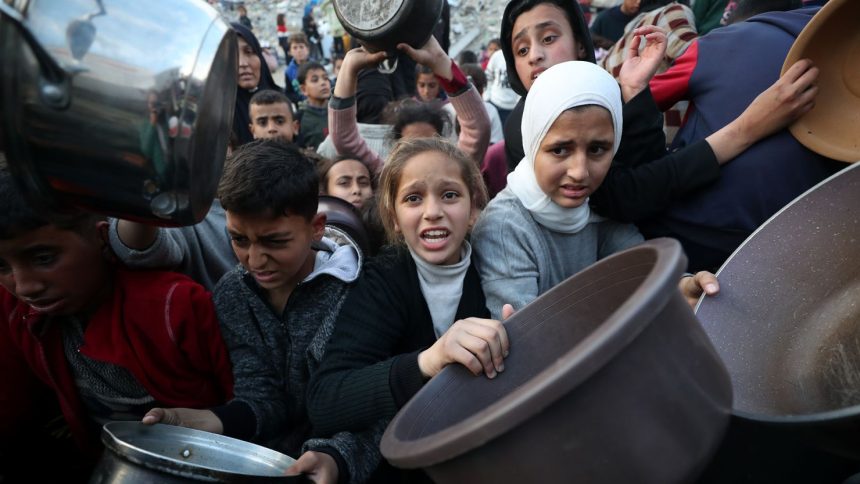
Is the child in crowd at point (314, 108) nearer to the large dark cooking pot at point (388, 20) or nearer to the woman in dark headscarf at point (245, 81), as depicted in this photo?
the woman in dark headscarf at point (245, 81)

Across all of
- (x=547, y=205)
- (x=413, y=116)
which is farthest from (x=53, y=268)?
(x=413, y=116)

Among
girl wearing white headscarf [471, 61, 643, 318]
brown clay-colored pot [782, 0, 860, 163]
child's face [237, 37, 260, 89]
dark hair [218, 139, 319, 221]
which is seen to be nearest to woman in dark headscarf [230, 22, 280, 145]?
child's face [237, 37, 260, 89]

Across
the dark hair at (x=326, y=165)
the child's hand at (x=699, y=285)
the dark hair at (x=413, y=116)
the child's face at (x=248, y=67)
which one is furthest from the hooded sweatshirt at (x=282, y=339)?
the child's face at (x=248, y=67)

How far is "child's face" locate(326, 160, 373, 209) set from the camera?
2543 millimetres

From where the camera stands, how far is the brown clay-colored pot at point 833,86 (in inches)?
54.0

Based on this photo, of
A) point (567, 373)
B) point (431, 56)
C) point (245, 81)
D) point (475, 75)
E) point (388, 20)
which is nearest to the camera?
point (567, 373)

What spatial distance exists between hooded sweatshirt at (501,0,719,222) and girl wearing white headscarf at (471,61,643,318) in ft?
0.31

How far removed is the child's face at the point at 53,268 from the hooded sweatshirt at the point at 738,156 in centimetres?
145

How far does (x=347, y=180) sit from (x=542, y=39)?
1.04 m

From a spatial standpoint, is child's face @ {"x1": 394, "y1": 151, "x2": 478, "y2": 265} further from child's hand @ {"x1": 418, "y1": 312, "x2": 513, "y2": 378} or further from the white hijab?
child's hand @ {"x1": 418, "y1": 312, "x2": 513, "y2": 378}

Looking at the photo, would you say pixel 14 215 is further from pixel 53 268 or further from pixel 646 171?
pixel 646 171

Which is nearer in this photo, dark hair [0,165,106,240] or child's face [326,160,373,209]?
dark hair [0,165,106,240]

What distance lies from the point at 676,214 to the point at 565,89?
48 centimetres

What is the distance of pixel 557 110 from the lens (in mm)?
1397
